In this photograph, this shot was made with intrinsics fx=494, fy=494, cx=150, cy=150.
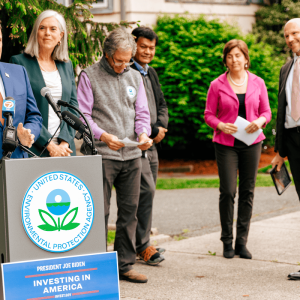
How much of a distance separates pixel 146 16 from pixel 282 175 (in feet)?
42.4

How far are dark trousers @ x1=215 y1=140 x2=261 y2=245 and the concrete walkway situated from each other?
34 centimetres

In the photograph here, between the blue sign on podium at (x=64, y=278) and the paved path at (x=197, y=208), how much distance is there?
14.2 ft

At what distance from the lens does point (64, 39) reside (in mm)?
4141

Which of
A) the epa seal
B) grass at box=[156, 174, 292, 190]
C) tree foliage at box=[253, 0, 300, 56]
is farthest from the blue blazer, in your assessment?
tree foliage at box=[253, 0, 300, 56]

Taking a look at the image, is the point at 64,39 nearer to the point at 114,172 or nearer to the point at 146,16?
the point at 114,172

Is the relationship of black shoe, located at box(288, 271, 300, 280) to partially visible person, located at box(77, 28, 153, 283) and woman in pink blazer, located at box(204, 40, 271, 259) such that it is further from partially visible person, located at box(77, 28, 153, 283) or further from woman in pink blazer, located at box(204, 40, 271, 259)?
partially visible person, located at box(77, 28, 153, 283)

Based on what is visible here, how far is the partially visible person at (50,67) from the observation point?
3.94 metres

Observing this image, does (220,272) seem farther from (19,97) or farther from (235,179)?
(19,97)

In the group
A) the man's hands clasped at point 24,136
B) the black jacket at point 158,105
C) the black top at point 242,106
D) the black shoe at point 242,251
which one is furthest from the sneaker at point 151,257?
the man's hands clasped at point 24,136

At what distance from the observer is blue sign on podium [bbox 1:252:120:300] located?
247 centimetres

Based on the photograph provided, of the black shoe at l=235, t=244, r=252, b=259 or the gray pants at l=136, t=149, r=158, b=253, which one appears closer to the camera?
the gray pants at l=136, t=149, r=158, b=253

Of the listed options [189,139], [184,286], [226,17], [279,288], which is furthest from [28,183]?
[226,17]

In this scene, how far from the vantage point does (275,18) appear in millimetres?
18875

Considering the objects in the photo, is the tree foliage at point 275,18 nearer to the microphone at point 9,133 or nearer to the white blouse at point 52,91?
the white blouse at point 52,91
